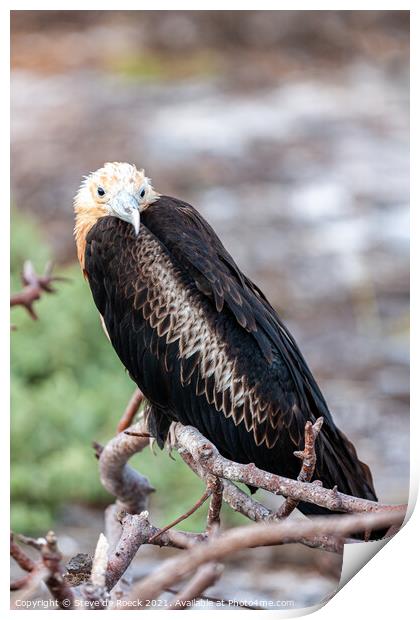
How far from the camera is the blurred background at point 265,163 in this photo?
1741 millimetres

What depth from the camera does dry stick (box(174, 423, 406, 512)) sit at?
4.32 ft

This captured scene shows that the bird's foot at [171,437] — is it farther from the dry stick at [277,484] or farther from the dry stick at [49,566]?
the dry stick at [49,566]

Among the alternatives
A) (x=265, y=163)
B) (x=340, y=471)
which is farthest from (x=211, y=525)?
(x=265, y=163)

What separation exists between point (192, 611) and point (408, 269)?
0.71 meters

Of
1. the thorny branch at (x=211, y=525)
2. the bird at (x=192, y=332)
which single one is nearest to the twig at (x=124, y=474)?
the thorny branch at (x=211, y=525)

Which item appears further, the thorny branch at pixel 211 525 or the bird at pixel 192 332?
the bird at pixel 192 332

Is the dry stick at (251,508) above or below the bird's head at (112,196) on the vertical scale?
below

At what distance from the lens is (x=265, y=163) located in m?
1.82

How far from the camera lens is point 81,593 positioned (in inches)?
53.7

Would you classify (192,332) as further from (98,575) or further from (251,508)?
(98,575)

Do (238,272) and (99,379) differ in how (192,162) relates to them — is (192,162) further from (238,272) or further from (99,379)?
(99,379)

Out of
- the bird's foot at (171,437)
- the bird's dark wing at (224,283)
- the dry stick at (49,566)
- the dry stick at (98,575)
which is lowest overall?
the dry stick at (49,566)

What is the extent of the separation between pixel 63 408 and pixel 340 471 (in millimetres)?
638

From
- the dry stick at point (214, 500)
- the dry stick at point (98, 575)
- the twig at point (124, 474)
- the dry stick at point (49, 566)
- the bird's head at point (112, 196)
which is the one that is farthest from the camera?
the twig at point (124, 474)
